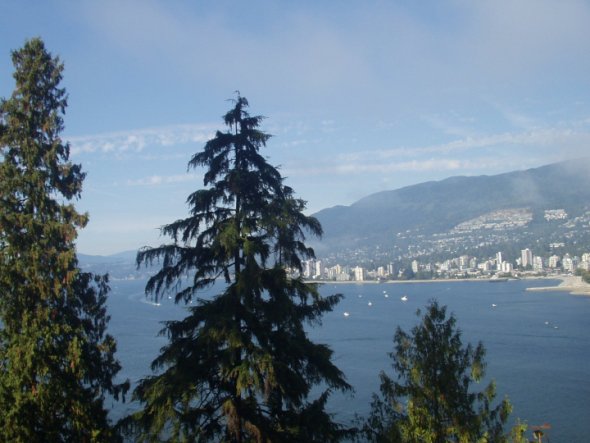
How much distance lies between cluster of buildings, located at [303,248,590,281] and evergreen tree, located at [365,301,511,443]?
100028mm

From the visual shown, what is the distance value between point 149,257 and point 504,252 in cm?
14472

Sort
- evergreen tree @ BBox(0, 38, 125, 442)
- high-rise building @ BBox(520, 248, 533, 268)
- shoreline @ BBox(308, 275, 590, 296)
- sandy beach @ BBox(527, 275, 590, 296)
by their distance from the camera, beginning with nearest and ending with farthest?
evergreen tree @ BBox(0, 38, 125, 442) < sandy beach @ BBox(527, 275, 590, 296) < shoreline @ BBox(308, 275, 590, 296) < high-rise building @ BBox(520, 248, 533, 268)

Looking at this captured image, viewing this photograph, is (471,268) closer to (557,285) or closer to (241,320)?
(557,285)

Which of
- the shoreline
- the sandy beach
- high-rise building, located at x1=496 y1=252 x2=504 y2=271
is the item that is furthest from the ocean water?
high-rise building, located at x1=496 y1=252 x2=504 y2=271

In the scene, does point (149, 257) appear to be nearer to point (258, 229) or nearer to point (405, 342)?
point (258, 229)

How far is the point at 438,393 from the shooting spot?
5309 mm

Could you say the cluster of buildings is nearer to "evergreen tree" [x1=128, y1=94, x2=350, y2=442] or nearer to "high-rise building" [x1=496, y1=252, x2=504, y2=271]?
"high-rise building" [x1=496, y1=252, x2=504, y2=271]

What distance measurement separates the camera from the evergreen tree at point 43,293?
6.11 metres

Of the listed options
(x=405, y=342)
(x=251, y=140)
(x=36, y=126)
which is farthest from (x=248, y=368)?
(x=36, y=126)

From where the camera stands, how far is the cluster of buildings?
375 feet

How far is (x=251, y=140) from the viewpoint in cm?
578

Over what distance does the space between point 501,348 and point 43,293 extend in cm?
2792

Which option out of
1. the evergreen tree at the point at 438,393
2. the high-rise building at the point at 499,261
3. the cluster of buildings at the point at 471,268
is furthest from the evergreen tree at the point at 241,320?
the high-rise building at the point at 499,261

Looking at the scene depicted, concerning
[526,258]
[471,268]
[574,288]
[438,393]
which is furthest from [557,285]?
[438,393]
